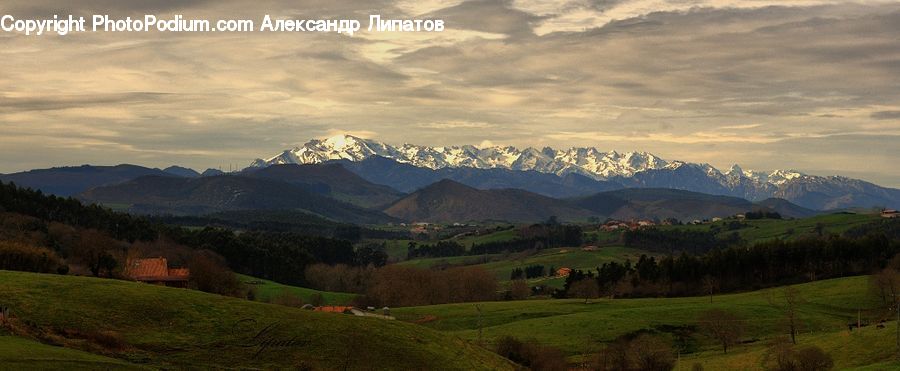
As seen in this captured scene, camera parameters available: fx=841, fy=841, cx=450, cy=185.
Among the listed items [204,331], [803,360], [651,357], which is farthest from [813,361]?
[204,331]

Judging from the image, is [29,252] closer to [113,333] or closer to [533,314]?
[113,333]

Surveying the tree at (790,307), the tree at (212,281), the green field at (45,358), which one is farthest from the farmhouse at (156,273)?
the tree at (790,307)

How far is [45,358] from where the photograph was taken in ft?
196

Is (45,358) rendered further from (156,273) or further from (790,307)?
(790,307)

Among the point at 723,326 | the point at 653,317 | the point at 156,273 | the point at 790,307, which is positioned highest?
the point at 156,273

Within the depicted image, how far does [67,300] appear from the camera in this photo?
79.6 m

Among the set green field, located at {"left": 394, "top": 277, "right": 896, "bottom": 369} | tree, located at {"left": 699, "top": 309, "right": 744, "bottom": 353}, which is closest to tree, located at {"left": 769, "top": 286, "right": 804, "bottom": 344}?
green field, located at {"left": 394, "top": 277, "right": 896, "bottom": 369}

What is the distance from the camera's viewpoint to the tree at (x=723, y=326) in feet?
426

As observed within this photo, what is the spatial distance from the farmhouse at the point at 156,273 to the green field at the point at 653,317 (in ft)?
149

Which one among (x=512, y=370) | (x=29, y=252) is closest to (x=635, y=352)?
(x=512, y=370)

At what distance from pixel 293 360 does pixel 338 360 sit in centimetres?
438

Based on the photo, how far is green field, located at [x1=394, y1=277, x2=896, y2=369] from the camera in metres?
133

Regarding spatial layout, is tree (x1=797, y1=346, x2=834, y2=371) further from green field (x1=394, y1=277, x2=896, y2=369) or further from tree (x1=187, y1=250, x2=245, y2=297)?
tree (x1=187, y1=250, x2=245, y2=297)

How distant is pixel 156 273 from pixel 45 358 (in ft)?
274
